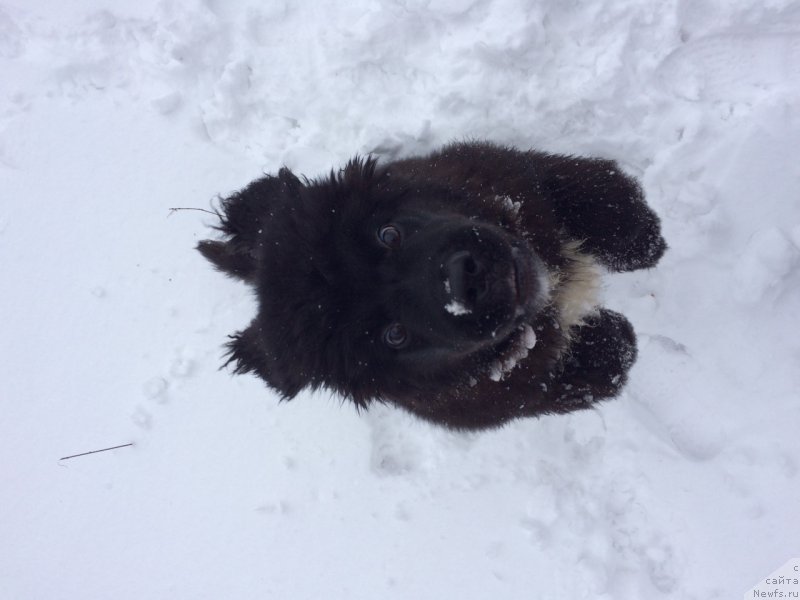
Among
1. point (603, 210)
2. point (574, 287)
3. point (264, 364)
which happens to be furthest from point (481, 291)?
point (603, 210)

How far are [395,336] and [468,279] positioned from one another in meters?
0.54

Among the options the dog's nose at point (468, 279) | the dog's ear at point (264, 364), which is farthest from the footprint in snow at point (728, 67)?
the dog's ear at point (264, 364)

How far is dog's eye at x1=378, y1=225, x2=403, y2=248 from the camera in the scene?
7.93 feet

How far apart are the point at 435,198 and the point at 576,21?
180cm

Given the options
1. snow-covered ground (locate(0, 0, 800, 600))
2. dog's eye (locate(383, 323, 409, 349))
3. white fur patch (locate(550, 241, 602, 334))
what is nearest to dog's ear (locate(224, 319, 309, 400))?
dog's eye (locate(383, 323, 409, 349))

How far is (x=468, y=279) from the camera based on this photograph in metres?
2.04

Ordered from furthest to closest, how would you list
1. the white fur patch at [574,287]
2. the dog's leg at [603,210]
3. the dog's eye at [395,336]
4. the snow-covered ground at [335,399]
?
the snow-covered ground at [335,399], the dog's leg at [603,210], the white fur patch at [574,287], the dog's eye at [395,336]

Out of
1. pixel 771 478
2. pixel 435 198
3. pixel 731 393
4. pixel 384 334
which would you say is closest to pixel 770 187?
pixel 731 393

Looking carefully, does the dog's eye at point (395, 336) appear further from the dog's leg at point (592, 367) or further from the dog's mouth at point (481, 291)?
the dog's leg at point (592, 367)

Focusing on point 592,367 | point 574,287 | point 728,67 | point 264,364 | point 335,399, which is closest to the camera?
point 264,364

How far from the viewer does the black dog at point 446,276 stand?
7.30ft

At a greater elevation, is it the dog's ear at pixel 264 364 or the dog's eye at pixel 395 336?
the dog's eye at pixel 395 336

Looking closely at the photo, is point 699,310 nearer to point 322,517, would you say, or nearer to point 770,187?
point 770,187

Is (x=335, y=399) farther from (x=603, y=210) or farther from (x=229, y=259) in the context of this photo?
(x=603, y=210)
